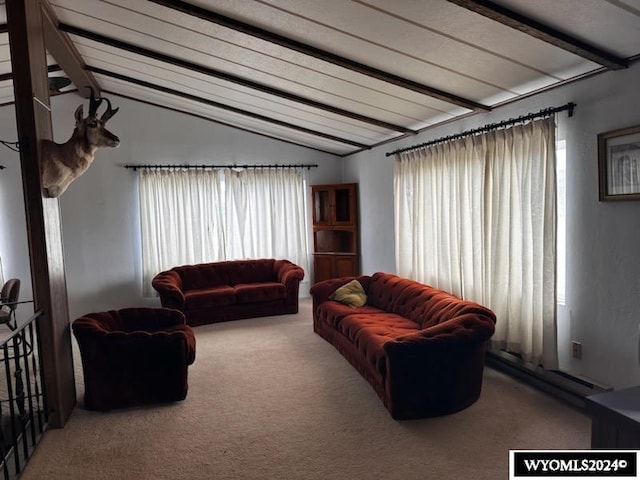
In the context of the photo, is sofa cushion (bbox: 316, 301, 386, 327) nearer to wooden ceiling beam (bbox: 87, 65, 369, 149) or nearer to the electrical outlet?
the electrical outlet

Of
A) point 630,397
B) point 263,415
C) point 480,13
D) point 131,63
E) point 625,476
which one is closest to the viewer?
point 625,476

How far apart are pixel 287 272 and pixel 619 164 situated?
4196 millimetres

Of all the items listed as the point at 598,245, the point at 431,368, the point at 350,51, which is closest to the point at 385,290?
the point at 431,368

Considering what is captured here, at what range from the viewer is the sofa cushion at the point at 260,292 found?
18.8ft

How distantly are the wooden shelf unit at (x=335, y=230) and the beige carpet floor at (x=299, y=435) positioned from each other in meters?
3.01

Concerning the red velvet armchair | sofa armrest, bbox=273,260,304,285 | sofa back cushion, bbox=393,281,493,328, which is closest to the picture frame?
sofa back cushion, bbox=393,281,493,328

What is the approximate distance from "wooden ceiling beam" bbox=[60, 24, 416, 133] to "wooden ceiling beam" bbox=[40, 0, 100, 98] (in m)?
0.12

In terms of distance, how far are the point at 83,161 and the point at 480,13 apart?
2.82m

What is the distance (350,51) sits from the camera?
3.26 metres

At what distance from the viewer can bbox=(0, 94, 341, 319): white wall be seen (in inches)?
227

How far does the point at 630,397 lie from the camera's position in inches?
62.1

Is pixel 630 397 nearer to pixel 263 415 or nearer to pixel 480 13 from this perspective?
pixel 480 13

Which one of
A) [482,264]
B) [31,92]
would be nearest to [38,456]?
[31,92]

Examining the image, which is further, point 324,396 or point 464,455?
point 324,396
